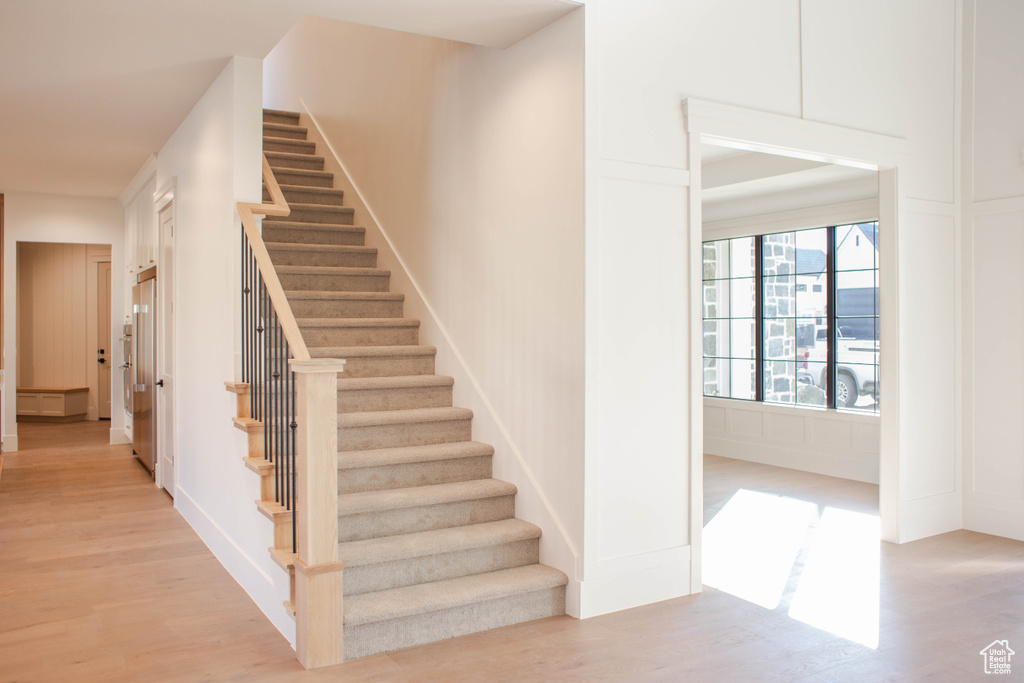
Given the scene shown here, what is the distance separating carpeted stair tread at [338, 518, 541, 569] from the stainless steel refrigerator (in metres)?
3.73

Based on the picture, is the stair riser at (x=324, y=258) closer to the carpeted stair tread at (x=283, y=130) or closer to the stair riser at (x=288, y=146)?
the stair riser at (x=288, y=146)

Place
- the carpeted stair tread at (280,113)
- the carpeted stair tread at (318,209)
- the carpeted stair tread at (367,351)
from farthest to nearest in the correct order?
the carpeted stair tread at (280,113), the carpeted stair tread at (318,209), the carpeted stair tread at (367,351)

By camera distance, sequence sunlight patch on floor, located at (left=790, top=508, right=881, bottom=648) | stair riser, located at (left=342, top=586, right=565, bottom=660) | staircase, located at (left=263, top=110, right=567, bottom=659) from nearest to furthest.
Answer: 1. stair riser, located at (left=342, top=586, right=565, bottom=660)
2. staircase, located at (left=263, top=110, right=567, bottom=659)
3. sunlight patch on floor, located at (left=790, top=508, right=881, bottom=648)

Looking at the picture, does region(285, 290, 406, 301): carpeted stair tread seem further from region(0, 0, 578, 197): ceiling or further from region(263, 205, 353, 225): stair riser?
region(0, 0, 578, 197): ceiling

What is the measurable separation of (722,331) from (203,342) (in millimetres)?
5177

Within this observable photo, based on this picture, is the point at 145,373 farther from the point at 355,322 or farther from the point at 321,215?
the point at 355,322

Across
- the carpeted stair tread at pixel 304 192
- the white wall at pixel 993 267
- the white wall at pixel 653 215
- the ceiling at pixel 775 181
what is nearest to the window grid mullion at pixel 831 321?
the ceiling at pixel 775 181

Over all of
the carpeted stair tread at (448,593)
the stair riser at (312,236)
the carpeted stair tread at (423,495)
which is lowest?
the carpeted stair tread at (448,593)

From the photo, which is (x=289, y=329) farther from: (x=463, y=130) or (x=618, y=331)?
(x=463, y=130)

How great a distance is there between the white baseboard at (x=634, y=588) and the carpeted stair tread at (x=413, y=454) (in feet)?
3.08

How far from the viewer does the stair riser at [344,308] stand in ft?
15.9

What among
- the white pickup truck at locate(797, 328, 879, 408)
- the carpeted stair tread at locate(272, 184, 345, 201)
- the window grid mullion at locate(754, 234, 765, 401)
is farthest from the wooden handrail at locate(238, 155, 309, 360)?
the white pickup truck at locate(797, 328, 879, 408)

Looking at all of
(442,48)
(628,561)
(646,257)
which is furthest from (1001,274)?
(442,48)

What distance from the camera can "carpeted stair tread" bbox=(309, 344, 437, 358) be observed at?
4410 mm
